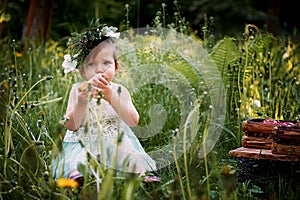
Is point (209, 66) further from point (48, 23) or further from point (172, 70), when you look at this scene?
point (48, 23)

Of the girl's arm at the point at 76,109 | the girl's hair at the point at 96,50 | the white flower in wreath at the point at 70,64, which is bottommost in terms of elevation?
the girl's arm at the point at 76,109

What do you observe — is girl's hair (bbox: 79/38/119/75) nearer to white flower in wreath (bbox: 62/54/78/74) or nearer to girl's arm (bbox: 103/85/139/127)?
white flower in wreath (bbox: 62/54/78/74)

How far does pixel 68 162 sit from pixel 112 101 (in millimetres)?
343

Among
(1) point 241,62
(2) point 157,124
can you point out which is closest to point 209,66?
(1) point 241,62

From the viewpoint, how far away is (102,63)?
2688 millimetres

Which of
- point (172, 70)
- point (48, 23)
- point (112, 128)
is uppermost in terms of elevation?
point (48, 23)

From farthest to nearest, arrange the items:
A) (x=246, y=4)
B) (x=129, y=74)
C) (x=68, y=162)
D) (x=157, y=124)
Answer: (x=246, y=4) → (x=129, y=74) → (x=157, y=124) → (x=68, y=162)

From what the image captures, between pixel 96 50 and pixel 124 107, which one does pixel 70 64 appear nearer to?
pixel 96 50

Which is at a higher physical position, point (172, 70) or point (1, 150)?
point (172, 70)

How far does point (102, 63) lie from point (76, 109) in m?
0.25

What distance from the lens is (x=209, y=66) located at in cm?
367

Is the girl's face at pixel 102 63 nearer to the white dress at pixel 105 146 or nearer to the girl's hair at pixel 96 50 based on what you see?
the girl's hair at pixel 96 50

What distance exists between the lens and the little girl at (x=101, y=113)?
2578 millimetres

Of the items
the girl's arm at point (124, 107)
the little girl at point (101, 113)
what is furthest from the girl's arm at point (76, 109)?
the girl's arm at point (124, 107)
